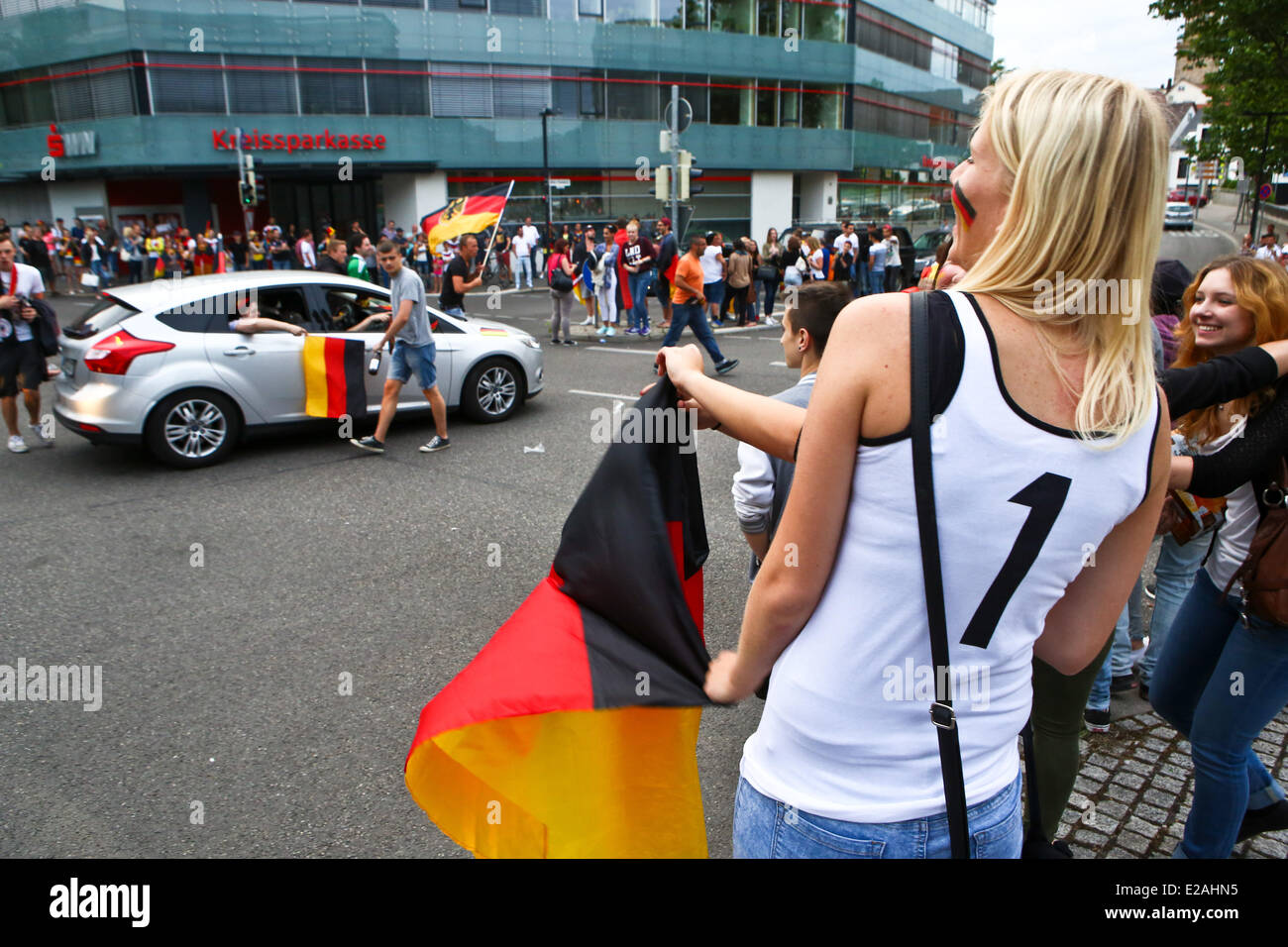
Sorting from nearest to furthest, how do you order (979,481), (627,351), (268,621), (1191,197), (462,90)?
(979,481), (268,621), (627,351), (462,90), (1191,197)

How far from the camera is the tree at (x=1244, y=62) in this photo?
25.5 m

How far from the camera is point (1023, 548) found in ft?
3.99

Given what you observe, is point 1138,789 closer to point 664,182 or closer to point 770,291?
point 770,291

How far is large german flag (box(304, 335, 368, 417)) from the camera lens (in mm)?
8422

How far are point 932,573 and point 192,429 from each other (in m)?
7.98

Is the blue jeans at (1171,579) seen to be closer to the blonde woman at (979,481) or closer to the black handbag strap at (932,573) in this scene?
the blonde woman at (979,481)

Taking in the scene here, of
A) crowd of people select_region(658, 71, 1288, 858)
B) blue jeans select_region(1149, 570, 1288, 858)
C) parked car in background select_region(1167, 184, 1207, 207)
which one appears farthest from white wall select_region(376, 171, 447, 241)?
parked car in background select_region(1167, 184, 1207, 207)

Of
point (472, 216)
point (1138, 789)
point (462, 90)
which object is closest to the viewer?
point (1138, 789)

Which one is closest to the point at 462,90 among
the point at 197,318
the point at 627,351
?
the point at 627,351

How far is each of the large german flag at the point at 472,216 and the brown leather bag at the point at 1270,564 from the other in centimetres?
1481

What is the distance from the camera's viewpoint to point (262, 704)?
13.5ft

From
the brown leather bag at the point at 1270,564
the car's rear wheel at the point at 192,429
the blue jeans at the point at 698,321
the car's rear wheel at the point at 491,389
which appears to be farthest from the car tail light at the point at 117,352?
the brown leather bag at the point at 1270,564
